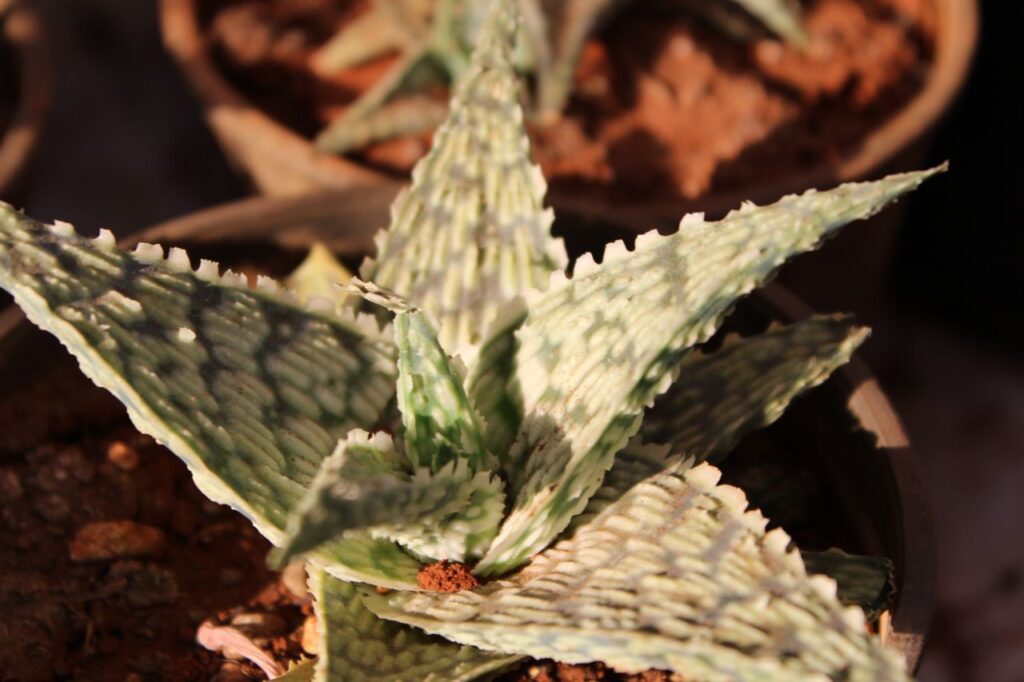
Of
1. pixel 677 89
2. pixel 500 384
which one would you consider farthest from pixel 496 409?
pixel 677 89

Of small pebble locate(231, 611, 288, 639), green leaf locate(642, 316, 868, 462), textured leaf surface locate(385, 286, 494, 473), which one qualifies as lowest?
small pebble locate(231, 611, 288, 639)

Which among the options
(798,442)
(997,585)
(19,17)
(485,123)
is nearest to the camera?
(485,123)

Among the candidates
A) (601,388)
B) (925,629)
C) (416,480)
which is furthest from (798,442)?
(416,480)

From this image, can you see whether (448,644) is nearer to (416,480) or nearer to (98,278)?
(416,480)

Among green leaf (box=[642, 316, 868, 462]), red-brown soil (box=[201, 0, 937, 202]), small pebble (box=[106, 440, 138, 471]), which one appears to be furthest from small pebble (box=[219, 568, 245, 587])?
red-brown soil (box=[201, 0, 937, 202])

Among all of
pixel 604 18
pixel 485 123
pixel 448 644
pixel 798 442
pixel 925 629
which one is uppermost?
pixel 604 18

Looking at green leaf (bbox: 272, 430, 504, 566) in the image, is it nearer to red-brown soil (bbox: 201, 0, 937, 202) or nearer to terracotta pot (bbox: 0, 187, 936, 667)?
terracotta pot (bbox: 0, 187, 936, 667)
